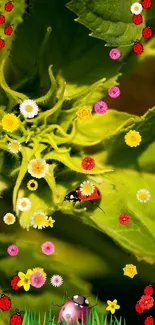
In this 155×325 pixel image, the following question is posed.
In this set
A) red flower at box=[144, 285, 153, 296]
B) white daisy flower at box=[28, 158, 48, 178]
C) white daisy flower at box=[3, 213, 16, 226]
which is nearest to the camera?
white daisy flower at box=[28, 158, 48, 178]

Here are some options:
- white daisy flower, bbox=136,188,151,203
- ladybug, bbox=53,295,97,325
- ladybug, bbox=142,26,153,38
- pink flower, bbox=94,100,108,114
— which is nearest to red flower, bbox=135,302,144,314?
ladybug, bbox=53,295,97,325

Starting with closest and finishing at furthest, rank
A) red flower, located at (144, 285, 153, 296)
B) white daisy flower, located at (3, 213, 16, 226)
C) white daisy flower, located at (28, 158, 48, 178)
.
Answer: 1. white daisy flower, located at (28, 158, 48, 178)
2. white daisy flower, located at (3, 213, 16, 226)
3. red flower, located at (144, 285, 153, 296)

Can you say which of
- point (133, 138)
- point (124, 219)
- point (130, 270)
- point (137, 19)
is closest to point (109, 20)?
point (137, 19)

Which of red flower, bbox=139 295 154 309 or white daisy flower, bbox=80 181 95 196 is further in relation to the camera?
red flower, bbox=139 295 154 309

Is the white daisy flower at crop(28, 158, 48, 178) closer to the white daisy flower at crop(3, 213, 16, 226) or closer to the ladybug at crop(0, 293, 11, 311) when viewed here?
the white daisy flower at crop(3, 213, 16, 226)

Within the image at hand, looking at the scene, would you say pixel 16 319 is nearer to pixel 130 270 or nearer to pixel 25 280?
pixel 25 280

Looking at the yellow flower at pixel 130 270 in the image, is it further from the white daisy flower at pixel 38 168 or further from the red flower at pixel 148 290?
the white daisy flower at pixel 38 168

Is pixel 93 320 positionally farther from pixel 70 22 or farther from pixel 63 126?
pixel 70 22

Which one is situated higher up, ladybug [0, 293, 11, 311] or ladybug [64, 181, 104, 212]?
ladybug [64, 181, 104, 212]

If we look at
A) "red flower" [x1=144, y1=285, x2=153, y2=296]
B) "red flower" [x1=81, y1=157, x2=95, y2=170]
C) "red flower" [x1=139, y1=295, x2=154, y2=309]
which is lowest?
"red flower" [x1=139, y1=295, x2=154, y2=309]
